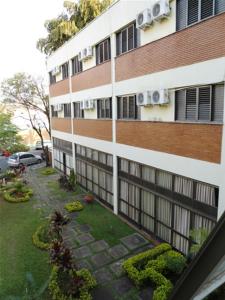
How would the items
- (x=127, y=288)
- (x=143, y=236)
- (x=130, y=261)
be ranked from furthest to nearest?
(x=143, y=236) < (x=130, y=261) < (x=127, y=288)

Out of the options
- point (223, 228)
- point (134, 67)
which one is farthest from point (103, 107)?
point (223, 228)

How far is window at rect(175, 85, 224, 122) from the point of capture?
772 cm

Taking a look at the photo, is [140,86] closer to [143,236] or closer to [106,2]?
[143,236]

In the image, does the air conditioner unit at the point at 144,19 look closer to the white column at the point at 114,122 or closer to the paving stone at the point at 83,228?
the white column at the point at 114,122

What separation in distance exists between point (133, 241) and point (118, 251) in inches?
40.4

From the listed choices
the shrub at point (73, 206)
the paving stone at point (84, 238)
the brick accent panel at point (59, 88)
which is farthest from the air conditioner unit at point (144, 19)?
the brick accent panel at point (59, 88)

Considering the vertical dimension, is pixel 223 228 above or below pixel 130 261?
above

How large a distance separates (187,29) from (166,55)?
1.22m

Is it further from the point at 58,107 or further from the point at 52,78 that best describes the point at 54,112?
the point at 52,78

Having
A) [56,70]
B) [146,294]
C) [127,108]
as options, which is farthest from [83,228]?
[56,70]

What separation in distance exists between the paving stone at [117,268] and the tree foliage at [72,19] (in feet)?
77.6

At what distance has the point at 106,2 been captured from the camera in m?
25.4

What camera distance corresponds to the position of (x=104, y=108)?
14469 mm

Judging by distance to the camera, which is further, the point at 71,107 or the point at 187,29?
the point at 71,107
